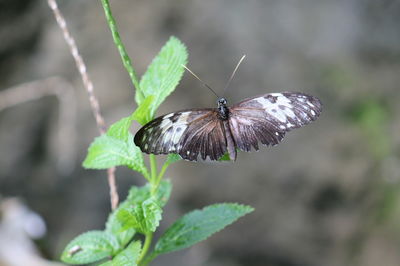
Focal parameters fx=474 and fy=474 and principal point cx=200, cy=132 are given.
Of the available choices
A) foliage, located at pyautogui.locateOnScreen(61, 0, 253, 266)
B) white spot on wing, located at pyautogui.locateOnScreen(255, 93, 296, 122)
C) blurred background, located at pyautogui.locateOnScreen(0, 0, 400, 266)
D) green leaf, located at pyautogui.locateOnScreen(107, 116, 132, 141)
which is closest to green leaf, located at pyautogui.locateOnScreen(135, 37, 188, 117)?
foliage, located at pyautogui.locateOnScreen(61, 0, 253, 266)

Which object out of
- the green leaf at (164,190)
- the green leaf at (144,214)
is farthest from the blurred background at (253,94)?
the green leaf at (144,214)

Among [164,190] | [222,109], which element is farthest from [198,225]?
[222,109]

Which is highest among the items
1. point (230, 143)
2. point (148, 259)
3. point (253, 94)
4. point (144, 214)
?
point (253, 94)

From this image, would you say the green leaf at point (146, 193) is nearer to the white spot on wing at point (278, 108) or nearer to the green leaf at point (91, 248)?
the green leaf at point (91, 248)

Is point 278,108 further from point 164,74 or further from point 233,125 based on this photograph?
point 164,74

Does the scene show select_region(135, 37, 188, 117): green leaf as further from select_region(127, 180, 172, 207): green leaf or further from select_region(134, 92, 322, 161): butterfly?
select_region(127, 180, 172, 207): green leaf

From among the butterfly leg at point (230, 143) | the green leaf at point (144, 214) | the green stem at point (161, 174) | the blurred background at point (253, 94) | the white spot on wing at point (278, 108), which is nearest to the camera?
the green leaf at point (144, 214)

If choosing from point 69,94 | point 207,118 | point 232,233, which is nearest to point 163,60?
point 207,118
